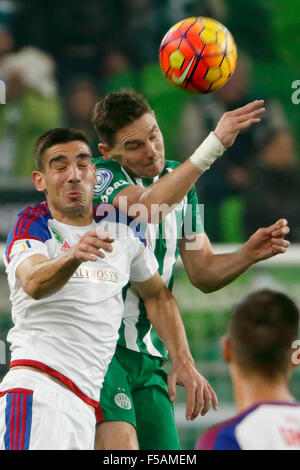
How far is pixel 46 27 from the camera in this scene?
11.1m

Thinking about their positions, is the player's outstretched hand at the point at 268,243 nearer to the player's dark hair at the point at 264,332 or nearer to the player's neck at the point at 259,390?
the player's dark hair at the point at 264,332

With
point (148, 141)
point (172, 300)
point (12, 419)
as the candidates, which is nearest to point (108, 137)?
point (148, 141)

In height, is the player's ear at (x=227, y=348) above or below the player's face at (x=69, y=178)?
below

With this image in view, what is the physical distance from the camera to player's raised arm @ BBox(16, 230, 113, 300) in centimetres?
379

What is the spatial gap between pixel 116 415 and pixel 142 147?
5.10 feet

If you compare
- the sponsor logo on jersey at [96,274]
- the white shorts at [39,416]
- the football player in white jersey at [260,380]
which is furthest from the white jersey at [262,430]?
the sponsor logo on jersey at [96,274]

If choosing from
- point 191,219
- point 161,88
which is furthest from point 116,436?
point 161,88

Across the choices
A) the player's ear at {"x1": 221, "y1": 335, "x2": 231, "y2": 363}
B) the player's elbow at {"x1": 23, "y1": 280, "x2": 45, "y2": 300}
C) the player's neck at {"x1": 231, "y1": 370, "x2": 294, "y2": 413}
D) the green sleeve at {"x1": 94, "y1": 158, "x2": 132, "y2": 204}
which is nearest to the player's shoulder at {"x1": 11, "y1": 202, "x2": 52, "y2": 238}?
the player's elbow at {"x1": 23, "y1": 280, "x2": 45, "y2": 300}

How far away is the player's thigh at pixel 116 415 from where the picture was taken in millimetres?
4699

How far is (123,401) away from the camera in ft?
15.9

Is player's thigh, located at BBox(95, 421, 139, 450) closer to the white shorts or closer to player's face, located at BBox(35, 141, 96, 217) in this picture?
the white shorts

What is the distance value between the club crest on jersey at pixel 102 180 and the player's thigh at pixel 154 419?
1154 mm

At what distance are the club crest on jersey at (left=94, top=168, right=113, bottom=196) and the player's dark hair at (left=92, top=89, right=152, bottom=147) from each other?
0.81 ft
